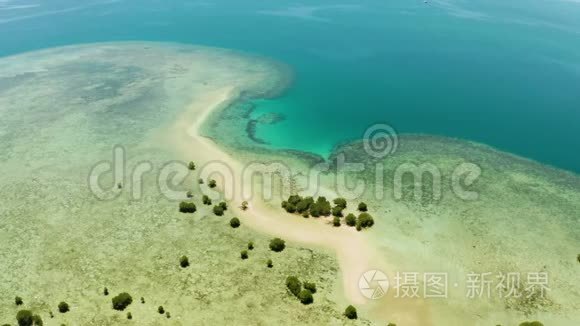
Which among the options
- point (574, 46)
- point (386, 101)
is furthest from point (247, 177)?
point (574, 46)

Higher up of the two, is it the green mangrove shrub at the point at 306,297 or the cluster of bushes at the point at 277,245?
the cluster of bushes at the point at 277,245

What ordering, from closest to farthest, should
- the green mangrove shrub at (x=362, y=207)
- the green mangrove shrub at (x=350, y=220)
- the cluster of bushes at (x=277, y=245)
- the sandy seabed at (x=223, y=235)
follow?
1. the sandy seabed at (x=223, y=235)
2. the cluster of bushes at (x=277, y=245)
3. the green mangrove shrub at (x=350, y=220)
4. the green mangrove shrub at (x=362, y=207)

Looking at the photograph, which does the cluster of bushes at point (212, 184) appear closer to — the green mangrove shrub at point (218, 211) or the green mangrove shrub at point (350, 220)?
the green mangrove shrub at point (218, 211)

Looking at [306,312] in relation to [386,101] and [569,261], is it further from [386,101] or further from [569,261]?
[386,101]

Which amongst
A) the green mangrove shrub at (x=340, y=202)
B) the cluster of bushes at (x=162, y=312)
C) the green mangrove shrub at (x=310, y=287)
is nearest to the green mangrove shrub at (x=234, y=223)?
the green mangrove shrub at (x=340, y=202)

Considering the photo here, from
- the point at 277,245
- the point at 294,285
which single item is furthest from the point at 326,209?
the point at 294,285

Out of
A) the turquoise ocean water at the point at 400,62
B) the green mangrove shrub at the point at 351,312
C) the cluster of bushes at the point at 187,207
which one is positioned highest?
the turquoise ocean water at the point at 400,62
